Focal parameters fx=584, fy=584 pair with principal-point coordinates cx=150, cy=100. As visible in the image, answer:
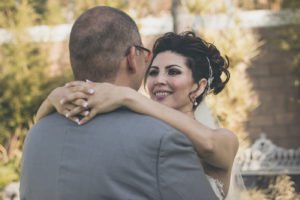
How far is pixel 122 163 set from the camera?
2.12 m

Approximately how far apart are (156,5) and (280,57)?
266 centimetres

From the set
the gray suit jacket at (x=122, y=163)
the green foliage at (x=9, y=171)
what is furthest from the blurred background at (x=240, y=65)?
the gray suit jacket at (x=122, y=163)

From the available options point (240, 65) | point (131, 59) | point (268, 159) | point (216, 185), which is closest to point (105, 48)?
point (131, 59)

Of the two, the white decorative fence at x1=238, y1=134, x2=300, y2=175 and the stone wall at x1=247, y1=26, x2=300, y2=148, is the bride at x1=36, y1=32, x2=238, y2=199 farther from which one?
the stone wall at x1=247, y1=26, x2=300, y2=148

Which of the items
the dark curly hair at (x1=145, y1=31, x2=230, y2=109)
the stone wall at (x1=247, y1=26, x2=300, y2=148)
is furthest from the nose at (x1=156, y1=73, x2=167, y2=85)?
the stone wall at (x1=247, y1=26, x2=300, y2=148)

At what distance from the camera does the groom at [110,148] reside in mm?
2111

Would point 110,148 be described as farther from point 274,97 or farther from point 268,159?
point 274,97

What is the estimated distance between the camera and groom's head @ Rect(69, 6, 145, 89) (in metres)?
2.23

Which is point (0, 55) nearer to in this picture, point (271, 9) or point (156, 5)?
point (156, 5)

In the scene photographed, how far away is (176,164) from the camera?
6.95 ft

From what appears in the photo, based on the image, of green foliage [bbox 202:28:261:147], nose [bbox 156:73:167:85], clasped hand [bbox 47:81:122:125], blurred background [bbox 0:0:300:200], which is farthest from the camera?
blurred background [bbox 0:0:300:200]

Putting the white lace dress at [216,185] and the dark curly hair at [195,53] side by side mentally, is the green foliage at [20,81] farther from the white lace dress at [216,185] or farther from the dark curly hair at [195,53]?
the white lace dress at [216,185]

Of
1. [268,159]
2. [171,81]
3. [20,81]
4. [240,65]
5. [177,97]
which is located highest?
Answer: [171,81]

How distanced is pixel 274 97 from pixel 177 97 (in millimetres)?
6737
